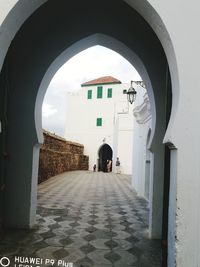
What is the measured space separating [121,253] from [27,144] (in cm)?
262

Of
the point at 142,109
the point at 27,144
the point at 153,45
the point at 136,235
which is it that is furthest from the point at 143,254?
the point at 142,109

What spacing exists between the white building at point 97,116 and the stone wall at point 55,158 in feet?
18.0

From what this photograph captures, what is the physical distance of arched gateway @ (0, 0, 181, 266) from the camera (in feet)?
18.1

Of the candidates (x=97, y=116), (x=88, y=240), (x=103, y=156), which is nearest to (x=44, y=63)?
(x=88, y=240)

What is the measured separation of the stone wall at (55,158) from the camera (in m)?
14.9

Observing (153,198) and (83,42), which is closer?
(153,198)

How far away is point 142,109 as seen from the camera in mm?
11547

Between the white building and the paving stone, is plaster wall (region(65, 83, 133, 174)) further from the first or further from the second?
the paving stone

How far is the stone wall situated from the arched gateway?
27.7ft

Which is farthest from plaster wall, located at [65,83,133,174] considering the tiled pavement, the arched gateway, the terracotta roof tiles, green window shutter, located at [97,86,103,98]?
the arched gateway

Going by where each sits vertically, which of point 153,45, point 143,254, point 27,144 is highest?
point 153,45

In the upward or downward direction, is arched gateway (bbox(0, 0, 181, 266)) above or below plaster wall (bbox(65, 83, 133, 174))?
below

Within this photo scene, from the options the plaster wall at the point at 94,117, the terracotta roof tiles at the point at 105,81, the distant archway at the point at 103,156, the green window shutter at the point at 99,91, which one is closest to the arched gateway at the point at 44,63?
the plaster wall at the point at 94,117

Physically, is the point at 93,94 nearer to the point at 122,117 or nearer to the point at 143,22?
the point at 122,117
